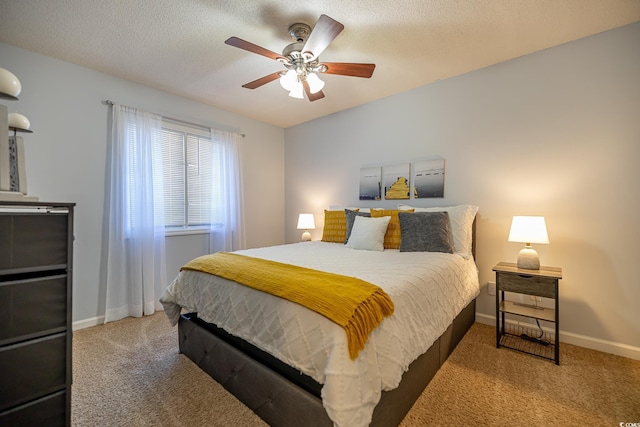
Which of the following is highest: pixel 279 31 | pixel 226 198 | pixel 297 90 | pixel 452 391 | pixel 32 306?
pixel 279 31

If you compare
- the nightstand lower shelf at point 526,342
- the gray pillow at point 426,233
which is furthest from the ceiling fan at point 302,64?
the nightstand lower shelf at point 526,342

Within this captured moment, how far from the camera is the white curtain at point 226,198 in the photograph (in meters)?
3.66

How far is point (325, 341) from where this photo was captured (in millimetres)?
1128

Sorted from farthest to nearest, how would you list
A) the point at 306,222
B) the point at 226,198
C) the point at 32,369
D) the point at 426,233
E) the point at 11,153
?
the point at 306,222
the point at 226,198
the point at 426,233
the point at 11,153
the point at 32,369

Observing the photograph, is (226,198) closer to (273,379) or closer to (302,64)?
(302,64)

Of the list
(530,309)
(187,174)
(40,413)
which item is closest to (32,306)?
(40,413)

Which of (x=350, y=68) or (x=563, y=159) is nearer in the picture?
(x=350, y=68)

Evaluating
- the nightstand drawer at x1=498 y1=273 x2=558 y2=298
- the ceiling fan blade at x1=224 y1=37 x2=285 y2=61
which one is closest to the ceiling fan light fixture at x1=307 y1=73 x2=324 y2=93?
the ceiling fan blade at x1=224 y1=37 x2=285 y2=61

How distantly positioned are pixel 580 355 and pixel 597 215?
1.11 metres

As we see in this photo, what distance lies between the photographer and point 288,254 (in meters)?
2.31

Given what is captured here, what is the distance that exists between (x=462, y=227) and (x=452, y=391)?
1.36m

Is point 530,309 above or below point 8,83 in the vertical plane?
below

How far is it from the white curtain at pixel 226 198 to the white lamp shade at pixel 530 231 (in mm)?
3213

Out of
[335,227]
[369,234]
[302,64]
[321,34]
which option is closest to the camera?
[321,34]
